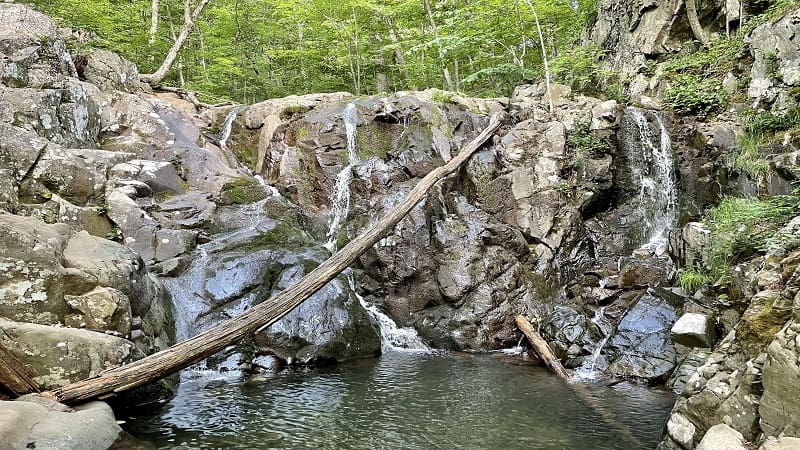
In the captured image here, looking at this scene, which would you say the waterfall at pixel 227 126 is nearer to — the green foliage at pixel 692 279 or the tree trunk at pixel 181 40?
the tree trunk at pixel 181 40

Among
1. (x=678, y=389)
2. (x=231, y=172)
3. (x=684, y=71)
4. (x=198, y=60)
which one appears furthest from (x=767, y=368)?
(x=198, y=60)

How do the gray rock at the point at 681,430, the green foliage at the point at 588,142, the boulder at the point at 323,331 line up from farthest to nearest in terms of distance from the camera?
the green foliage at the point at 588,142 < the boulder at the point at 323,331 < the gray rock at the point at 681,430

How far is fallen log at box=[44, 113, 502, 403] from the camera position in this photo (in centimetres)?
535

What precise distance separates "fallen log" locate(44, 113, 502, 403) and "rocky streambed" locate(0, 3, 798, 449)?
1.17ft

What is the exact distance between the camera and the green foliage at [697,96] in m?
13.5

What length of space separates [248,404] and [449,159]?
30.2 ft

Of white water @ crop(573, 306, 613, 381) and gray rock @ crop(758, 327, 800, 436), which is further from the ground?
gray rock @ crop(758, 327, 800, 436)

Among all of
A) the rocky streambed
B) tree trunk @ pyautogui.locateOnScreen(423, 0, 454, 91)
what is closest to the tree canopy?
tree trunk @ pyautogui.locateOnScreen(423, 0, 454, 91)

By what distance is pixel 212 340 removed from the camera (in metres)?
6.36

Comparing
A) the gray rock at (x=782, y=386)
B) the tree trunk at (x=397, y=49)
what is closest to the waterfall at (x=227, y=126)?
the tree trunk at (x=397, y=49)

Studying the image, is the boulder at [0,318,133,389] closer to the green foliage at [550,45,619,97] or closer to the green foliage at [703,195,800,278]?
the green foliage at [703,195,800,278]

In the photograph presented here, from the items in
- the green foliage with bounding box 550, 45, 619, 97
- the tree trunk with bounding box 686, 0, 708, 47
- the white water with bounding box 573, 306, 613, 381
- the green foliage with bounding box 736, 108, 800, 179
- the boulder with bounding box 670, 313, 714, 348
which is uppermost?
the tree trunk with bounding box 686, 0, 708, 47

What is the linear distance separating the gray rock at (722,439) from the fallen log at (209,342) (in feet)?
18.0

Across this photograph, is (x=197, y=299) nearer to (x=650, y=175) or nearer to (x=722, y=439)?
(x=722, y=439)
